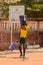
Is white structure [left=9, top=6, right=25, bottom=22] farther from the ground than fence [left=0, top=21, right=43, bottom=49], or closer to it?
farther from the ground

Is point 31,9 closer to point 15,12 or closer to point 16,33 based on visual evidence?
point 16,33

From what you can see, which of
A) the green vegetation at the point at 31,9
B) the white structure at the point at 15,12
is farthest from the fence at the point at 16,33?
the green vegetation at the point at 31,9

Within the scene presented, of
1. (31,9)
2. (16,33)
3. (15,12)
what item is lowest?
(16,33)

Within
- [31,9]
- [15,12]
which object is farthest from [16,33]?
[31,9]

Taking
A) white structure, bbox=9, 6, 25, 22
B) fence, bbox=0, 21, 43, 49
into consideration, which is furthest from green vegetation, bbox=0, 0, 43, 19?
white structure, bbox=9, 6, 25, 22

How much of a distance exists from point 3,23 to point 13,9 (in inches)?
102

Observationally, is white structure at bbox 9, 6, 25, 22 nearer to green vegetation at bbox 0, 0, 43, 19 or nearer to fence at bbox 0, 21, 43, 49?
fence at bbox 0, 21, 43, 49

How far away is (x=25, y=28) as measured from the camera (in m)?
14.4

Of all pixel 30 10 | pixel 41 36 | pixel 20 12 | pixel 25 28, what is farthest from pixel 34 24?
pixel 30 10

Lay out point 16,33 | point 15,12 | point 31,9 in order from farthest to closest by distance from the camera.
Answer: point 31,9
point 16,33
point 15,12

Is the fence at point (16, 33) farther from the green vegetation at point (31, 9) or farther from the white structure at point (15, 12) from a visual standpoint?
the green vegetation at point (31, 9)

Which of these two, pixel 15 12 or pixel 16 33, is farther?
pixel 16 33

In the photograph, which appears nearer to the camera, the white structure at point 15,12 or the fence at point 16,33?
the white structure at point 15,12

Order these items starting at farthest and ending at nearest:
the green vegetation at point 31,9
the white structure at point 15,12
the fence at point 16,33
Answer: the green vegetation at point 31,9, the fence at point 16,33, the white structure at point 15,12
